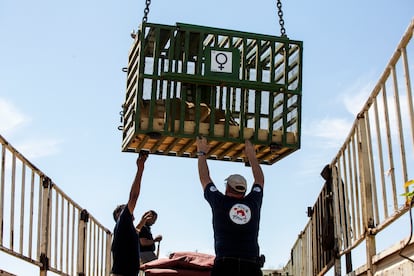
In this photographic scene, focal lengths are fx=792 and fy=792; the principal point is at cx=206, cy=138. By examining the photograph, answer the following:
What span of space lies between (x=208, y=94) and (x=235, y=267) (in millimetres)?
2357

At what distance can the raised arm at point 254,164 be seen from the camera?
24.5 ft

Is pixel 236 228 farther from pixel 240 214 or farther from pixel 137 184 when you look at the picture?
pixel 137 184

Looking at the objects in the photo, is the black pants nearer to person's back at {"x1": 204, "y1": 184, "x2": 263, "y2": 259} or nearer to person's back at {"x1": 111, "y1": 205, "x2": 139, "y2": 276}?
person's back at {"x1": 204, "y1": 184, "x2": 263, "y2": 259}

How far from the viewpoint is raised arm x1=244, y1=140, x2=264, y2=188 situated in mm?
7457

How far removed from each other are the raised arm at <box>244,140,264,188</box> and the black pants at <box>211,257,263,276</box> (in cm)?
85

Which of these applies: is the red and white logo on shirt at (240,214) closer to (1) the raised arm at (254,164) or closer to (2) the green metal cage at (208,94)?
(1) the raised arm at (254,164)

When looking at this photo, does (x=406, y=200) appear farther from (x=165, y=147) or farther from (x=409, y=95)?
(x=165, y=147)

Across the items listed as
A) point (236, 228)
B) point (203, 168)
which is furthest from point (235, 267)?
point (203, 168)

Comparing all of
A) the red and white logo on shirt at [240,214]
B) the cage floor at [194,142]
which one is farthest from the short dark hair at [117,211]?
the red and white logo on shirt at [240,214]

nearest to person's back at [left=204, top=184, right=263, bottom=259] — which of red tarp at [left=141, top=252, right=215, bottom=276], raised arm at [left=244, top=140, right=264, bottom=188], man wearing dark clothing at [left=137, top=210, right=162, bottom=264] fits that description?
raised arm at [left=244, top=140, right=264, bottom=188]

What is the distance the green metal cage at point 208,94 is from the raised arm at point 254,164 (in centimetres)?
20

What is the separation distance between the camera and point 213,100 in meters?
8.40

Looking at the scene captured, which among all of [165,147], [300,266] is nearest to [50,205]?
[165,147]

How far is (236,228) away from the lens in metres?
6.91
